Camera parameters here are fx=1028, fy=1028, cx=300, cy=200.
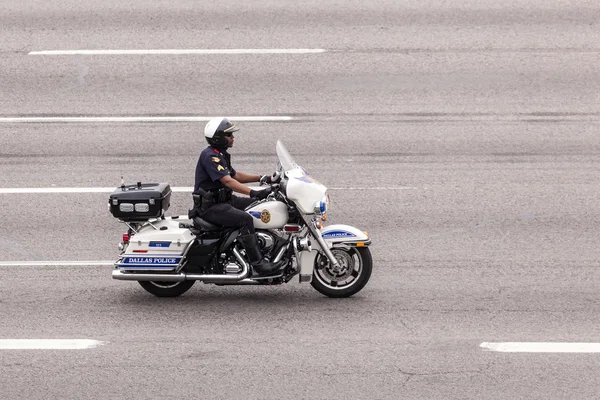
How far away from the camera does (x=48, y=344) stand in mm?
9680

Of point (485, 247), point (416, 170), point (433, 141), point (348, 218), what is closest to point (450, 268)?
point (485, 247)

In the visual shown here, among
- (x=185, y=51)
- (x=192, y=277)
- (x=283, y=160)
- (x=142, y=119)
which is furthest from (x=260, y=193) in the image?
(x=185, y=51)

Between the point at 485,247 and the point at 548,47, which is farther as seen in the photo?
the point at 548,47

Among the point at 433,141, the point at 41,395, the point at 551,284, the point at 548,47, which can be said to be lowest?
the point at 41,395

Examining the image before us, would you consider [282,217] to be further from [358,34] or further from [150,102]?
[358,34]

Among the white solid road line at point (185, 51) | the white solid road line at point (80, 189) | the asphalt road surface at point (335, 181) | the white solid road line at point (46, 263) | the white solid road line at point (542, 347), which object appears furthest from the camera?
the white solid road line at point (185, 51)

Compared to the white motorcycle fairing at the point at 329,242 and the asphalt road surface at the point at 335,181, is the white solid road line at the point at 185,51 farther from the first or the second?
the white motorcycle fairing at the point at 329,242

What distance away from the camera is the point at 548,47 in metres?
17.8

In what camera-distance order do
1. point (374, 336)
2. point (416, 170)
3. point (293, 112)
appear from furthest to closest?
point (293, 112) < point (416, 170) < point (374, 336)

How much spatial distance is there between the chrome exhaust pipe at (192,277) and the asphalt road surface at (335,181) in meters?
0.27

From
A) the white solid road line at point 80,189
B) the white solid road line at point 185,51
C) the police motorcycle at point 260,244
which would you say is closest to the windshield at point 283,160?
the police motorcycle at point 260,244

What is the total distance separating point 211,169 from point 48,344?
7.99ft

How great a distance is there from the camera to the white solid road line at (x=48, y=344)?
9.59 meters

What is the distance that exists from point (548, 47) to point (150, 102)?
6935 mm
